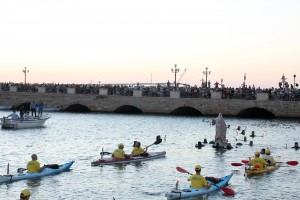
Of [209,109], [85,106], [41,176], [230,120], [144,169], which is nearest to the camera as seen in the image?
[41,176]

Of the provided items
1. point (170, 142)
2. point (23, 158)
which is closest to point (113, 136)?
point (170, 142)

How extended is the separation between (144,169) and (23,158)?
27.3 feet

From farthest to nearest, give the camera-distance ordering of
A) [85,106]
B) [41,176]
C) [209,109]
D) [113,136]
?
1. [85,106]
2. [209,109]
3. [113,136]
4. [41,176]

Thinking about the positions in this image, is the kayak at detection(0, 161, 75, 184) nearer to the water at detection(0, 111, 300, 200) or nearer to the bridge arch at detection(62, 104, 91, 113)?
the water at detection(0, 111, 300, 200)

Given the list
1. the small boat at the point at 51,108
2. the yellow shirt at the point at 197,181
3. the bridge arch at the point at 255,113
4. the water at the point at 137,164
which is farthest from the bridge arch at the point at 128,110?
the yellow shirt at the point at 197,181

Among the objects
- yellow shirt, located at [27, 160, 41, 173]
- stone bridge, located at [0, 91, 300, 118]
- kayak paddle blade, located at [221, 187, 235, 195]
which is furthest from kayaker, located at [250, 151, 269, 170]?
stone bridge, located at [0, 91, 300, 118]

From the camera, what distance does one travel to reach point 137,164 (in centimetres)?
3772

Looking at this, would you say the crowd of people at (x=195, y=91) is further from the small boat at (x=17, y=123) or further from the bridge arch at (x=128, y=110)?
the small boat at (x=17, y=123)

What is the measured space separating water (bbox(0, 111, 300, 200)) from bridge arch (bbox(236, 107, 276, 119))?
5.72 metres

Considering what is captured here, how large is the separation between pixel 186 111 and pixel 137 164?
169 ft

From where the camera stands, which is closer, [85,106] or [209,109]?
[209,109]

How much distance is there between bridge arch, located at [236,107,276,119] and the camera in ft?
267

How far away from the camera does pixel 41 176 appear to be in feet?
105

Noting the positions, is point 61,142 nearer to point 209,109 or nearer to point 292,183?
point 292,183
